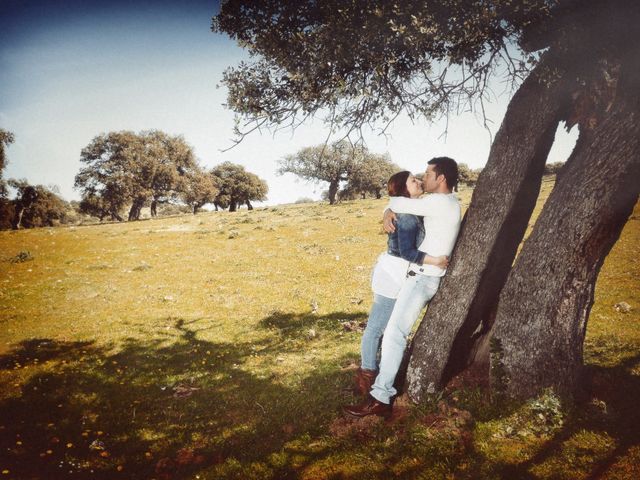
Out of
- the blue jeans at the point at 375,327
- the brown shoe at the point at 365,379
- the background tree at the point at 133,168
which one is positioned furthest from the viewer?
the background tree at the point at 133,168

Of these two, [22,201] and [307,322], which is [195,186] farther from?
[307,322]

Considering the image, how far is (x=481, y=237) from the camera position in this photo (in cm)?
507

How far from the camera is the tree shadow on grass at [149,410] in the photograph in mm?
5176

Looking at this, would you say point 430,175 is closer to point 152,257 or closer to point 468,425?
point 468,425

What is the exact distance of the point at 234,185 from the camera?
83.2 meters

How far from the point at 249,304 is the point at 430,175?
940 centimetres

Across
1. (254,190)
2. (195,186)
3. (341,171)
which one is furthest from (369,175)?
(254,190)

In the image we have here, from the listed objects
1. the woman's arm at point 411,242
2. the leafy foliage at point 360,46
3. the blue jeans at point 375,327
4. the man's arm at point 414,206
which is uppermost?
the leafy foliage at point 360,46

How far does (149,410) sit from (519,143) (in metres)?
8.17

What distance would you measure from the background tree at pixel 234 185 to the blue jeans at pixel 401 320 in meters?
79.0

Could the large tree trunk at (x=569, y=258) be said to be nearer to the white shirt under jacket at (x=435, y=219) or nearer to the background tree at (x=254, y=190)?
the white shirt under jacket at (x=435, y=219)

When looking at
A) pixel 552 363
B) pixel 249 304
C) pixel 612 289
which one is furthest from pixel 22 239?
pixel 612 289

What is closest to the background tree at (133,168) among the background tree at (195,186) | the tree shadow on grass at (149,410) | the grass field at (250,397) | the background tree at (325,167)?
the background tree at (195,186)

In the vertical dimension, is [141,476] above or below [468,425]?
below
